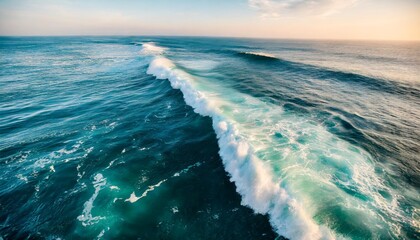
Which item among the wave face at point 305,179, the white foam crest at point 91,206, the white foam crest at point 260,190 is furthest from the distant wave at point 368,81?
the white foam crest at point 91,206

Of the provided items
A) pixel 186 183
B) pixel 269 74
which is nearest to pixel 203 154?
pixel 186 183

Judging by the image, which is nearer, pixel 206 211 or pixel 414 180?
pixel 206 211

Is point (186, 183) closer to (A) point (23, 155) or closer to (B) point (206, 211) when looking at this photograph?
(B) point (206, 211)

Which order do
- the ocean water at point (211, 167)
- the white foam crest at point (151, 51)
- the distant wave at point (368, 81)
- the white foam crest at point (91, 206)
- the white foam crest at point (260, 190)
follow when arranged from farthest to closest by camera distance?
the white foam crest at point (151, 51)
the distant wave at point (368, 81)
the white foam crest at point (91, 206)
the ocean water at point (211, 167)
the white foam crest at point (260, 190)

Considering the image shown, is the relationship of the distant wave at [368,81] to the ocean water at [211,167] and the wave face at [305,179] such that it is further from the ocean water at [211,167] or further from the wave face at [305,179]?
the wave face at [305,179]

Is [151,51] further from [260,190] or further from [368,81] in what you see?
[260,190]

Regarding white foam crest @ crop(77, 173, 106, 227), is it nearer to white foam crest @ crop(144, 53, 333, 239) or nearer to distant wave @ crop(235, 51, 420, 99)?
white foam crest @ crop(144, 53, 333, 239)
